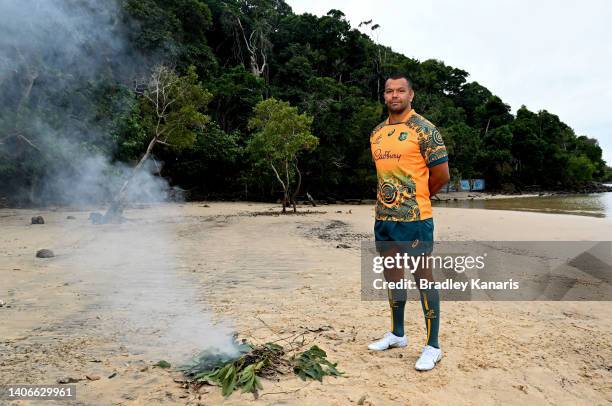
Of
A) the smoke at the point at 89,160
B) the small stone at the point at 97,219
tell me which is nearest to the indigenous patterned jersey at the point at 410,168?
the smoke at the point at 89,160

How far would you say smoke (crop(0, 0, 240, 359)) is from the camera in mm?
3703

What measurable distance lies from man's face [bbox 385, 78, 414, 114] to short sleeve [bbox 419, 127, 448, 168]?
0.86 ft

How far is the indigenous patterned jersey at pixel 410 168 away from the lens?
2.78m

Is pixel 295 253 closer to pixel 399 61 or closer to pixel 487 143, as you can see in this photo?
pixel 399 61

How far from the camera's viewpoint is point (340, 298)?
175 inches

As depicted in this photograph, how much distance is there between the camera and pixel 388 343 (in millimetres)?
3029

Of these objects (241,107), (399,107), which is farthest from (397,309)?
(241,107)

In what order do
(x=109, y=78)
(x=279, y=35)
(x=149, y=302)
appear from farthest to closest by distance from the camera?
1. (x=279, y=35)
2. (x=109, y=78)
3. (x=149, y=302)

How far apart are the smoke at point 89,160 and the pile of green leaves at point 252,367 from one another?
206 mm

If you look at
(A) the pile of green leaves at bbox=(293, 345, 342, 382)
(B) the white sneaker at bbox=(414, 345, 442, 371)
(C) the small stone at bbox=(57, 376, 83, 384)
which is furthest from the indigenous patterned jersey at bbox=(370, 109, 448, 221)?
(C) the small stone at bbox=(57, 376, 83, 384)

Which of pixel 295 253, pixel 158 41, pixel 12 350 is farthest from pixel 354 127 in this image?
pixel 12 350

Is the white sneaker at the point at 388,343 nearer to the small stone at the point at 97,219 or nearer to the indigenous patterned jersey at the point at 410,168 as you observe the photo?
the indigenous patterned jersey at the point at 410,168

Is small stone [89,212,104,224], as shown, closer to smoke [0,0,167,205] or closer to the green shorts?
smoke [0,0,167,205]

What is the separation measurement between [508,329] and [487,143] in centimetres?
4638
